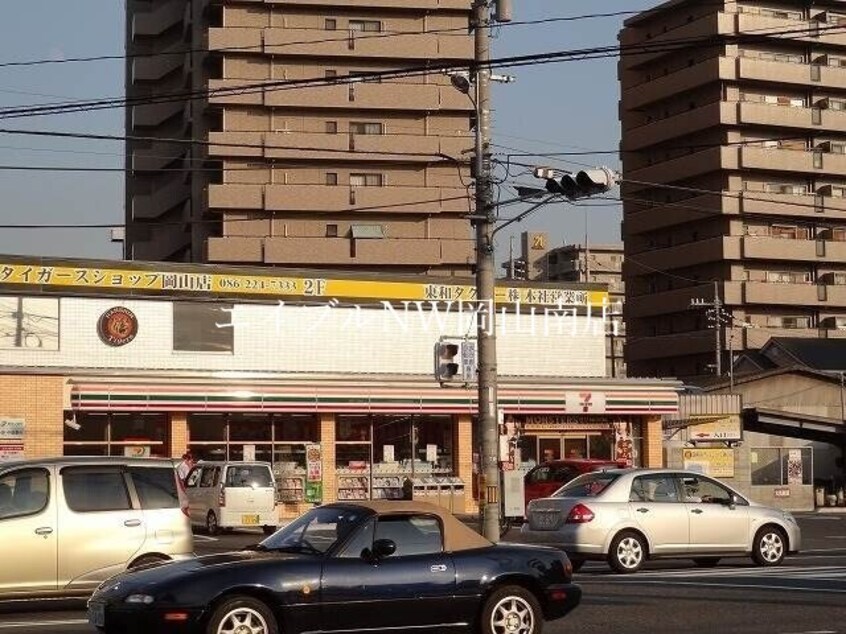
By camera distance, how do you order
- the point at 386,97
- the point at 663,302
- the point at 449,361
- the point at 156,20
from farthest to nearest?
the point at 663,302 → the point at 156,20 → the point at 386,97 → the point at 449,361

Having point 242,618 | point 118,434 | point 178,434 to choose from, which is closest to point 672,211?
point 178,434

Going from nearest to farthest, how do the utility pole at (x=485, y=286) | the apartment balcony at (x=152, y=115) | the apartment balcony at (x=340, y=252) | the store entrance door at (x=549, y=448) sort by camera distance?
the utility pole at (x=485, y=286) → the store entrance door at (x=549, y=448) → the apartment balcony at (x=340, y=252) → the apartment balcony at (x=152, y=115)

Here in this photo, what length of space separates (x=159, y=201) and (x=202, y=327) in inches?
1527

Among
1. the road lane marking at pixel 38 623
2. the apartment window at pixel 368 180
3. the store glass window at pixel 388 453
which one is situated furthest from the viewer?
the apartment window at pixel 368 180

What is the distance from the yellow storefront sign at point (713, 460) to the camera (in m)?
47.9

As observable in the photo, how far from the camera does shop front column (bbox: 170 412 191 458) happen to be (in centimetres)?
4125

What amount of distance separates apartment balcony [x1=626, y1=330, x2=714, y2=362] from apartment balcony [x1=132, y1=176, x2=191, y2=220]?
26.9 metres

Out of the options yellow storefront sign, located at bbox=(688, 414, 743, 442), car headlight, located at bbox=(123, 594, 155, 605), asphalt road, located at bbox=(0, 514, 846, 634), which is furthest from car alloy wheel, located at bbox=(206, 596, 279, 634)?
yellow storefront sign, located at bbox=(688, 414, 743, 442)

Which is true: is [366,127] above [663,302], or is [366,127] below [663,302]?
above

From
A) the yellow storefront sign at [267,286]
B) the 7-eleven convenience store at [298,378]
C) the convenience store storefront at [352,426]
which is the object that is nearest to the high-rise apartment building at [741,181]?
the yellow storefront sign at [267,286]

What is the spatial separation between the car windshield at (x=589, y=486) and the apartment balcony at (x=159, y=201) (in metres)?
57.9

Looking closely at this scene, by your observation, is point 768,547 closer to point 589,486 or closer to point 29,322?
point 589,486

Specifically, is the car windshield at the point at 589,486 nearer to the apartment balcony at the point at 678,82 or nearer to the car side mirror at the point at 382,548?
the car side mirror at the point at 382,548

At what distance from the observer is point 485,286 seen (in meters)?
26.6
